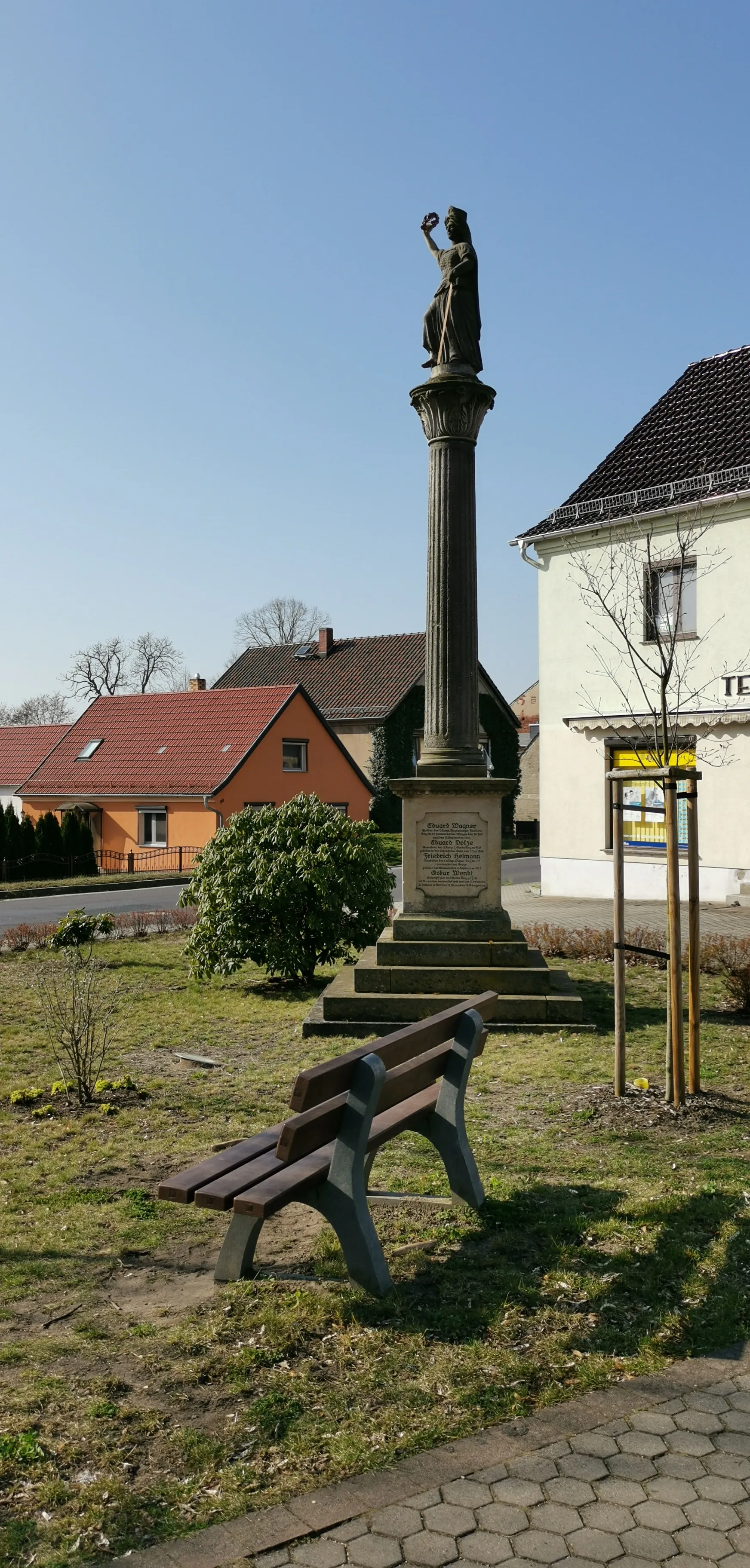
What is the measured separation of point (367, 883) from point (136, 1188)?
6263 mm

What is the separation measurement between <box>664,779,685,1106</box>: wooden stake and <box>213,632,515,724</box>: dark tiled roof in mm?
38403

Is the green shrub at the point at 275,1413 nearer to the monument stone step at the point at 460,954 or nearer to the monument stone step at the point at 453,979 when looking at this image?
the monument stone step at the point at 453,979

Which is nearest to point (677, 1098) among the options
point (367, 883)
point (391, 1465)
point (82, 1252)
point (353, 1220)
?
point (353, 1220)

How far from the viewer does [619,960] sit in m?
6.94

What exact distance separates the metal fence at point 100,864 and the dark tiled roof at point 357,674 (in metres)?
10.9

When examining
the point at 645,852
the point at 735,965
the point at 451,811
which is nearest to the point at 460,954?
the point at 451,811

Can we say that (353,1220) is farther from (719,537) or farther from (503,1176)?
(719,537)

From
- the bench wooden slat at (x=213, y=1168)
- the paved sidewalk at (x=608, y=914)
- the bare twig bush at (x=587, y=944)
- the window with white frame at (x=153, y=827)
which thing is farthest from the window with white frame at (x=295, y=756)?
the bench wooden slat at (x=213, y=1168)

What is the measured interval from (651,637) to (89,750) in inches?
978

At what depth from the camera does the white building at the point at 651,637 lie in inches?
758

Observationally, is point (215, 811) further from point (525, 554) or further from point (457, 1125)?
point (457, 1125)

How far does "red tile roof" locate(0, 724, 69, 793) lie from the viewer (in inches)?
1796

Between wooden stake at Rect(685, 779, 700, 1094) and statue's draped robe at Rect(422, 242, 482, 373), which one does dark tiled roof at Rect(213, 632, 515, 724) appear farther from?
wooden stake at Rect(685, 779, 700, 1094)

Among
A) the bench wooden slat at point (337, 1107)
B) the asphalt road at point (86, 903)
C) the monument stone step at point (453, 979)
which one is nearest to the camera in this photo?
the bench wooden slat at point (337, 1107)
